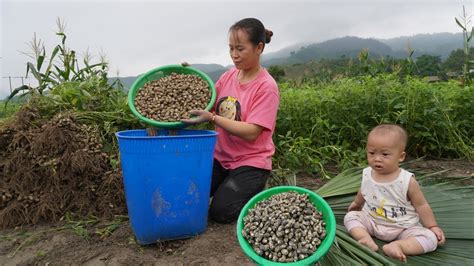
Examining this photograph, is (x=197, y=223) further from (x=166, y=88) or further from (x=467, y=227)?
(x=467, y=227)

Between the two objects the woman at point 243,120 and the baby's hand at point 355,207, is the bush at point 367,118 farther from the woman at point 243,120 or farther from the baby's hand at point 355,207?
the baby's hand at point 355,207

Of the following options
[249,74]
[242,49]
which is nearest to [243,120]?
[249,74]

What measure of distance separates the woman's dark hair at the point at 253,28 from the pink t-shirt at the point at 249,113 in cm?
25

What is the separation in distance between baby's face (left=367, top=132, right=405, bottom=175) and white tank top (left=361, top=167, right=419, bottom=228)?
2.9 inches

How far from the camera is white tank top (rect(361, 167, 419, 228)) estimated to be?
1.87m

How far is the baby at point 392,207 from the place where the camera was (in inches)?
70.1

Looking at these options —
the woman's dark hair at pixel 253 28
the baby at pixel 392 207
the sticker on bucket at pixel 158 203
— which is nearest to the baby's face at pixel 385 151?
the baby at pixel 392 207

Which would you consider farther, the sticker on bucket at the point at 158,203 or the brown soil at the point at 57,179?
the brown soil at the point at 57,179

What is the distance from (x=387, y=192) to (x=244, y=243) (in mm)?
770

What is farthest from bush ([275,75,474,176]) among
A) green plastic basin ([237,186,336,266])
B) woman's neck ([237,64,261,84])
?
green plastic basin ([237,186,336,266])

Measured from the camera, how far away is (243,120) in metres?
2.52

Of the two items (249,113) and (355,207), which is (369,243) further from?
(249,113)

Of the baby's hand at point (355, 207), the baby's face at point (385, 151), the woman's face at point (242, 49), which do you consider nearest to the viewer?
the baby's face at point (385, 151)

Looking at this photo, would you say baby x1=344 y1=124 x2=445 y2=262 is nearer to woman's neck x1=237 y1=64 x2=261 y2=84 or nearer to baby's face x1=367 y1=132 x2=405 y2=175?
baby's face x1=367 y1=132 x2=405 y2=175
